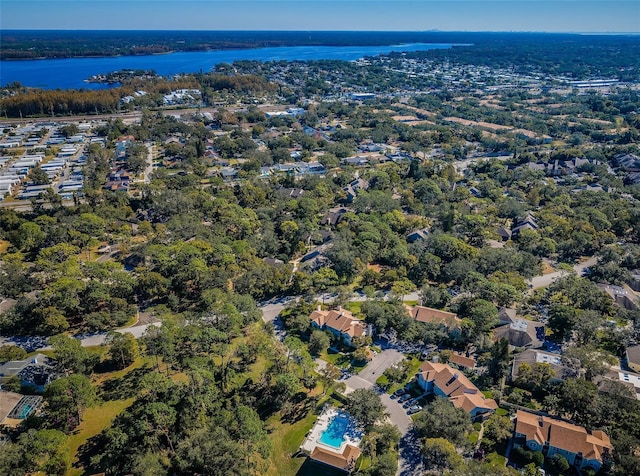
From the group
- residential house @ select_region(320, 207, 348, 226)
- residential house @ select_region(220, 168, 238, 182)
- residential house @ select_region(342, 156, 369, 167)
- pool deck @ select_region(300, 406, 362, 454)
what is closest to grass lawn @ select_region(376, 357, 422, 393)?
pool deck @ select_region(300, 406, 362, 454)

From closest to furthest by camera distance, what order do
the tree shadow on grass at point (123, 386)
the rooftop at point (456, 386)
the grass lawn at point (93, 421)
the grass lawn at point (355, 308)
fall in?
the grass lawn at point (93, 421)
the rooftop at point (456, 386)
the tree shadow on grass at point (123, 386)
the grass lawn at point (355, 308)

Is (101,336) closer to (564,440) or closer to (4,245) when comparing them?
(4,245)

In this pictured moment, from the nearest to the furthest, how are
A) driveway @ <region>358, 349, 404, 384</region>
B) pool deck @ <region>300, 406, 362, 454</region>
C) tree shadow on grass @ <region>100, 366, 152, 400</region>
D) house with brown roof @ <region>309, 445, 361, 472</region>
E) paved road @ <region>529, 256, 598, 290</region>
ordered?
house with brown roof @ <region>309, 445, 361, 472</region> < pool deck @ <region>300, 406, 362, 454</region> < tree shadow on grass @ <region>100, 366, 152, 400</region> < driveway @ <region>358, 349, 404, 384</region> < paved road @ <region>529, 256, 598, 290</region>

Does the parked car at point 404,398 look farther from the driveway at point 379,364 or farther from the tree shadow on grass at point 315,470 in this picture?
the tree shadow on grass at point 315,470

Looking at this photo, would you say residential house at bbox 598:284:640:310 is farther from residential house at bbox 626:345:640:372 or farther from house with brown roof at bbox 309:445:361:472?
house with brown roof at bbox 309:445:361:472

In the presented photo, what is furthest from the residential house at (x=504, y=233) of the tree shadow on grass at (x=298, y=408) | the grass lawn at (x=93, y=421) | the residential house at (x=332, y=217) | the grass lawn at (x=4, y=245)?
the grass lawn at (x=4, y=245)

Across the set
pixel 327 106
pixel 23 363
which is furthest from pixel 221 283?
pixel 327 106

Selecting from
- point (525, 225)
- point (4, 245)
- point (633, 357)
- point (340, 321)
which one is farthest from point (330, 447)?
point (4, 245)
